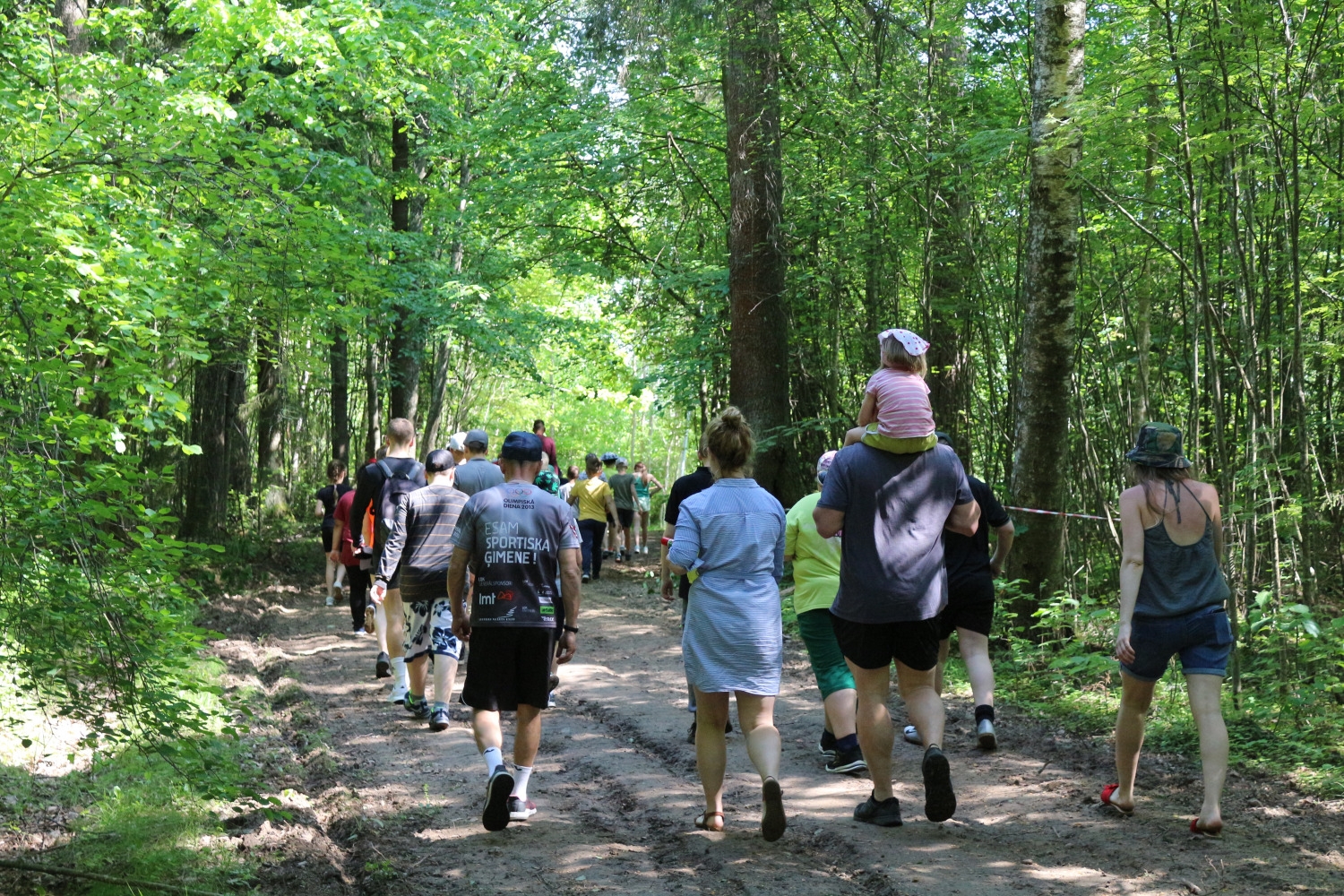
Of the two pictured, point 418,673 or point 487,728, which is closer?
point 487,728

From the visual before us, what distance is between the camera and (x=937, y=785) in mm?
4871

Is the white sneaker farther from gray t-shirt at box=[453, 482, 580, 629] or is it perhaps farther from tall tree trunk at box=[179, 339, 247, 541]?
tall tree trunk at box=[179, 339, 247, 541]

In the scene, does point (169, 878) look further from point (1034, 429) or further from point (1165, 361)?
point (1165, 361)

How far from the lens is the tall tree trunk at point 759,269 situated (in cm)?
1291

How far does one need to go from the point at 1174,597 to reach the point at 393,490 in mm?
5742

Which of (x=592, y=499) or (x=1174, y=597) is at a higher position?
(x=592, y=499)

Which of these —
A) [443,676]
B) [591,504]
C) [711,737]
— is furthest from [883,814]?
[591,504]

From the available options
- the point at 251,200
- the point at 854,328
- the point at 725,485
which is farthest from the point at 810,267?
the point at 725,485

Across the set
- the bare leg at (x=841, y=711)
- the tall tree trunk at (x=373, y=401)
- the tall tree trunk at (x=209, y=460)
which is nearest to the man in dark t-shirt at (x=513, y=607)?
the bare leg at (x=841, y=711)

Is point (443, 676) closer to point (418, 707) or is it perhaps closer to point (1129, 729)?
point (418, 707)

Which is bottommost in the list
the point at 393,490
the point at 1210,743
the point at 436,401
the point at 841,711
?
the point at 841,711

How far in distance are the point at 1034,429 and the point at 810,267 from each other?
5419 mm

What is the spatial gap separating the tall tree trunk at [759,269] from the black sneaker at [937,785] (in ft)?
27.4

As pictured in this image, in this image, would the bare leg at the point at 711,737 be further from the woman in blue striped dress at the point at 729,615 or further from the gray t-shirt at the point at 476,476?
the gray t-shirt at the point at 476,476
